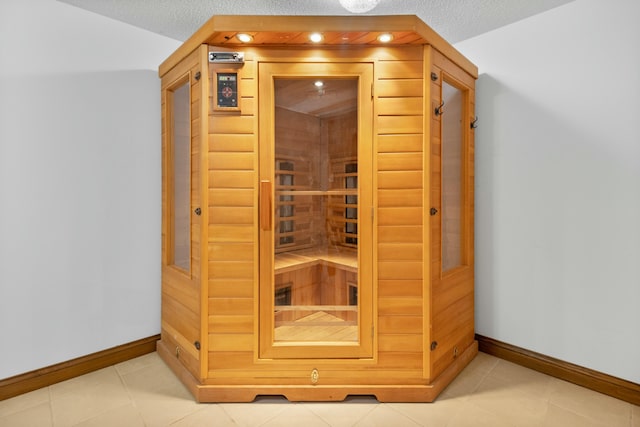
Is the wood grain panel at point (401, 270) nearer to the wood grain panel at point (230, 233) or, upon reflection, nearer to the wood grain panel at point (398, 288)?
the wood grain panel at point (398, 288)

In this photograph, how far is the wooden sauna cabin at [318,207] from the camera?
6.00 ft

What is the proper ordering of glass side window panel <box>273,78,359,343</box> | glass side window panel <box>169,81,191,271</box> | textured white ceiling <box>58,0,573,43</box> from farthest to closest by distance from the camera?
1. glass side window panel <box>169,81,191,271</box>
2. textured white ceiling <box>58,0,573,43</box>
3. glass side window panel <box>273,78,359,343</box>

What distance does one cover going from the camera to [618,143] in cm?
188

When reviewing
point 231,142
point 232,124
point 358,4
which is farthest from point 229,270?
point 358,4

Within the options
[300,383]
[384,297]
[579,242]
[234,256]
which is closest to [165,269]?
[234,256]

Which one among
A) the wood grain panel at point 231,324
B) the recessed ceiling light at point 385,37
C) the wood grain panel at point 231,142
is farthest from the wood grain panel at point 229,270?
the recessed ceiling light at point 385,37

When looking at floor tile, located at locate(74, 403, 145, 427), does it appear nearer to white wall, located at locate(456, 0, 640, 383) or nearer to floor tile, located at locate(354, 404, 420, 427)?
floor tile, located at locate(354, 404, 420, 427)

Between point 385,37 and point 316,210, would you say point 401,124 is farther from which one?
point 316,210

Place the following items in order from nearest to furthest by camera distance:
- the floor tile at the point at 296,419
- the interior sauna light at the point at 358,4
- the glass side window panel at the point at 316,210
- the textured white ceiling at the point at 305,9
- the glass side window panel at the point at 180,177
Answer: the floor tile at the point at 296,419 → the interior sauna light at the point at 358,4 → the glass side window panel at the point at 316,210 → the textured white ceiling at the point at 305,9 → the glass side window panel at the point at 180,177

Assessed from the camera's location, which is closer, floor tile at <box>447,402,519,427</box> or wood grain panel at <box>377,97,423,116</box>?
floor tile at <box>447,402,519,427</box>

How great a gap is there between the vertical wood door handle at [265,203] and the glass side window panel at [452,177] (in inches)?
44.6

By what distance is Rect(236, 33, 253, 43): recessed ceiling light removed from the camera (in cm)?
173

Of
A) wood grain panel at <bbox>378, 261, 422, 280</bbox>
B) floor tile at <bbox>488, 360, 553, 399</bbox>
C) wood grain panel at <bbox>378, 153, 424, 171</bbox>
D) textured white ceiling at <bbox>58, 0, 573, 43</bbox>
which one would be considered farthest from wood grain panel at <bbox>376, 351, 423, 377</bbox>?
textured white ceiling at <bbox>58, 0, 573, 43</bbox>

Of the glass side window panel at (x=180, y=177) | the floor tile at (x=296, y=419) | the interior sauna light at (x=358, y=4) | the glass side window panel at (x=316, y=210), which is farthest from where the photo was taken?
the glass side window panel at (x=180, y=177)
